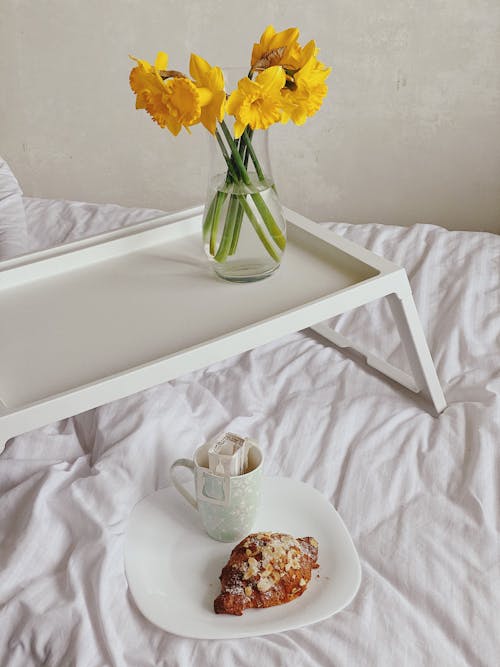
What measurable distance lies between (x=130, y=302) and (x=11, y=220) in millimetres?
471

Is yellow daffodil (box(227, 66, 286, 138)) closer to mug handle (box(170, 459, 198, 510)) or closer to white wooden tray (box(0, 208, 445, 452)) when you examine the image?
white wooden tray (box(0, 208, 445, 452))

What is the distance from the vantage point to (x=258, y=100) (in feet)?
3.66

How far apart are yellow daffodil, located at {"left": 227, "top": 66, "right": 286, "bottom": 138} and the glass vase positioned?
0.08m

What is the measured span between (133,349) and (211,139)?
1.03ft

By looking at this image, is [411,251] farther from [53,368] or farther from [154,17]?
[154,17]

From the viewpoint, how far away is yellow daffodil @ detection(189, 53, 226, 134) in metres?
1.11

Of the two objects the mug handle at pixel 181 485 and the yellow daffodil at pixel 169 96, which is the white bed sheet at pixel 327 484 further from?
the yellow daffodil at pixel 169 96

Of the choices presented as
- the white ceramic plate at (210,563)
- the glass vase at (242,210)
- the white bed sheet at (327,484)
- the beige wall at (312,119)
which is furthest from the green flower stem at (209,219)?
the beige wall at (312,119)

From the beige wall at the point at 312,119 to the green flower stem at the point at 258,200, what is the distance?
4.07 feet

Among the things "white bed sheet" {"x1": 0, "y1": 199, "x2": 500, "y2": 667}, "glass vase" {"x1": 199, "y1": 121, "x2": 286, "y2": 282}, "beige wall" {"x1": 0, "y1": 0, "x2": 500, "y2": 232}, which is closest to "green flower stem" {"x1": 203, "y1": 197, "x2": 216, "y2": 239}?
"glass vase" {"x1": 199, "y1": 121, "x2": 286, "y2": 282}

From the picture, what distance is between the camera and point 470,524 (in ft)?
3.61

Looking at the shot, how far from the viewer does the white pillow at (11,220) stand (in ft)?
5.12

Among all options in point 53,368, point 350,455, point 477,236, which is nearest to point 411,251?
point 477,236

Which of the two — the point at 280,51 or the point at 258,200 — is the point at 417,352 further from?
the point at 280,51
